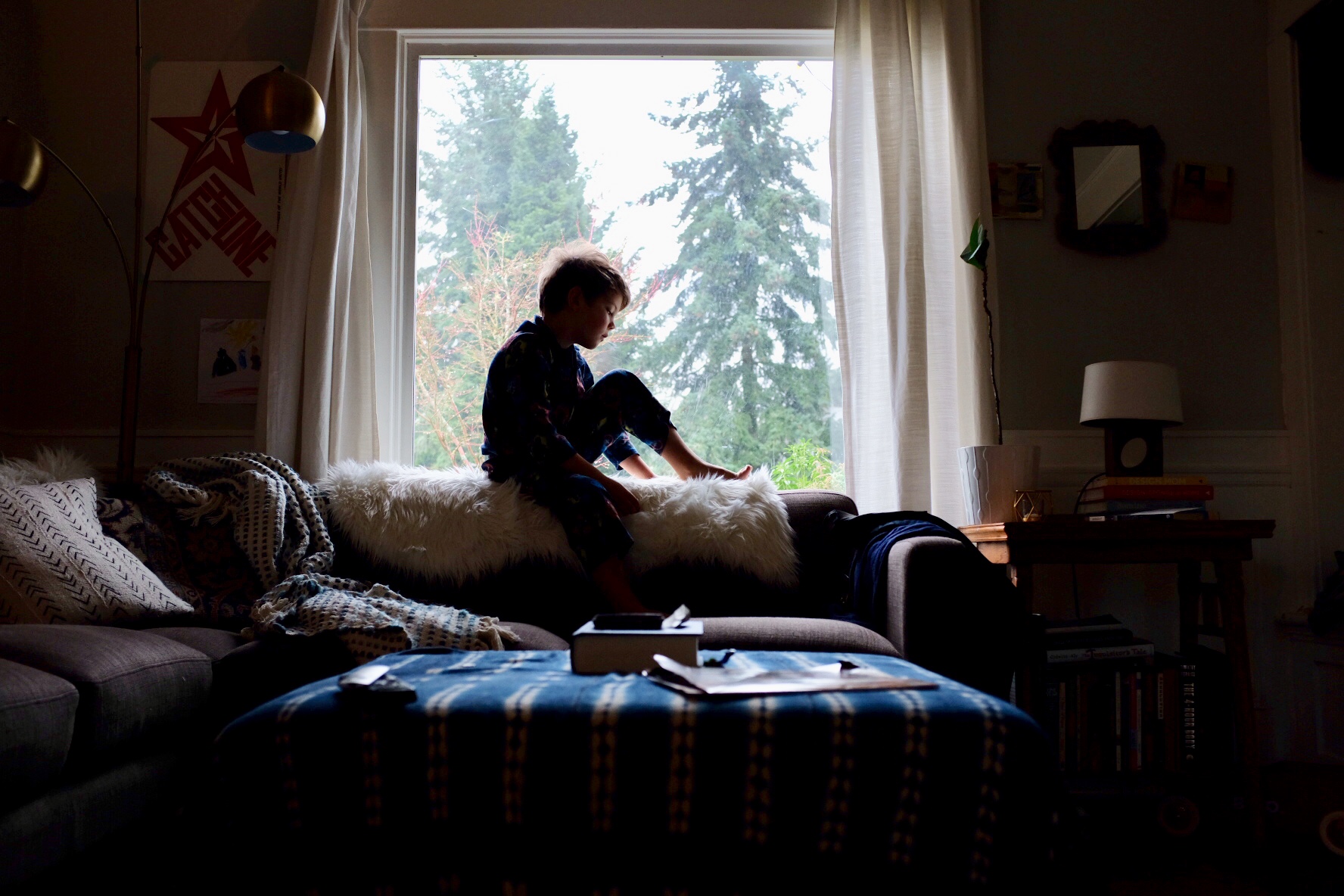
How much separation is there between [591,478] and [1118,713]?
1.35 metres

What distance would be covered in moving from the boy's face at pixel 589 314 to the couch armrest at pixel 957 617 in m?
1.05

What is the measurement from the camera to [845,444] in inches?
108

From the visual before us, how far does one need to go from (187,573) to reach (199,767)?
3.76 feet

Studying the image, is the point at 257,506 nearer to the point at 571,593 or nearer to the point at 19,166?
the point at 571,593

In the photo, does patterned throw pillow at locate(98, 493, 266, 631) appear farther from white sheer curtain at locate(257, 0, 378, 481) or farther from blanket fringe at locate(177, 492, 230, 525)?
white sheer curtain at locate(257, 0, 378, 481)

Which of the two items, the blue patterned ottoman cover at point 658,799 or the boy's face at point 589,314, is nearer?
the blue patterned ottoman cover at point 658,799

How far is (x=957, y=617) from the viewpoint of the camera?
1.69 meters

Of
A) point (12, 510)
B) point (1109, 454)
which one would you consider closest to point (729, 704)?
point (12, 510)

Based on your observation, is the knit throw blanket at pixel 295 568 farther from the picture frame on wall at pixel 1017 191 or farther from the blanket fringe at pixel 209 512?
the picture frame on wall at pixel 1017 191

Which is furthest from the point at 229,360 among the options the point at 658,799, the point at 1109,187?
the point at 1109,187

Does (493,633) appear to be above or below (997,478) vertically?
below

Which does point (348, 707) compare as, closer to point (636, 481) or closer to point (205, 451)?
point (636, 481)

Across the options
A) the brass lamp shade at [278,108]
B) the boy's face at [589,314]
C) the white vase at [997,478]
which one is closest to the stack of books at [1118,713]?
the white vase at [997,478]

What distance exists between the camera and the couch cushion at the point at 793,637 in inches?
64.1
